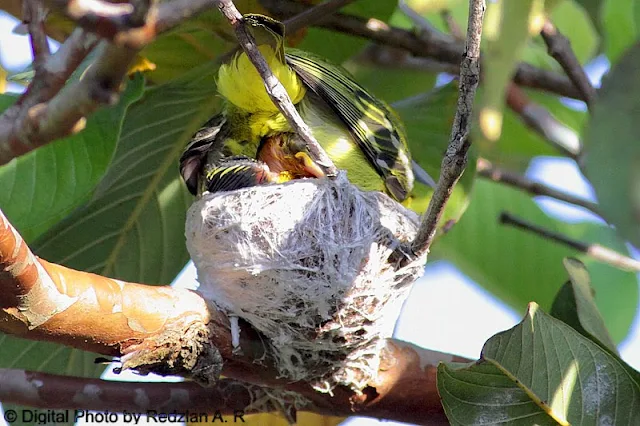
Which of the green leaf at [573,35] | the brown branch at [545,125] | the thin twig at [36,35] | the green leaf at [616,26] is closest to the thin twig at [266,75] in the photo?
the thin twig at [36,35]

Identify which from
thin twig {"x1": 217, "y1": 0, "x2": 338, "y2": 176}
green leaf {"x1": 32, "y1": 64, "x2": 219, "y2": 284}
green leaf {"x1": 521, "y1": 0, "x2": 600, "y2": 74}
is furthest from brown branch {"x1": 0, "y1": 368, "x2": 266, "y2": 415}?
green leaf {"x1": 521, "y1": 0, "x2": 600, "y2": 74}

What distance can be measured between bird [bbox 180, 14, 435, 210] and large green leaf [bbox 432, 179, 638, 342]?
1.93 ft

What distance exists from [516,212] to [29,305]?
2.37 m

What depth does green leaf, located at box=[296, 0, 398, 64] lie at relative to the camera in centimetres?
281

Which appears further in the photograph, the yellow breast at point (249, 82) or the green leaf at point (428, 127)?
the green leaf at point (428, 127)

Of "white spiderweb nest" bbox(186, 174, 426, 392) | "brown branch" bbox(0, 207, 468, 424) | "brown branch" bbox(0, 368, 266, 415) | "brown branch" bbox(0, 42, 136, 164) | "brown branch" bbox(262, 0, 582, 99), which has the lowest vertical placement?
"brown branch" bbox(0, 368, 266, 415)

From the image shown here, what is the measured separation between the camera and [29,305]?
62.6 inches

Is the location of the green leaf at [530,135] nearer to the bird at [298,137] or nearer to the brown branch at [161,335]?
the bird at [298,137]

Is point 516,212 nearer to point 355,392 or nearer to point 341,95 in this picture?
point 341,95

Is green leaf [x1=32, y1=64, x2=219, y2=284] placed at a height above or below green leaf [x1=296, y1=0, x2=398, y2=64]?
below

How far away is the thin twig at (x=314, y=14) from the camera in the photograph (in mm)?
2457

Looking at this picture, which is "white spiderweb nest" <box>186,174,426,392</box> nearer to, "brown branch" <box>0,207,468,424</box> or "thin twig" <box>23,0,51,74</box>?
"brown branch" <box>0,207,468,424</box>

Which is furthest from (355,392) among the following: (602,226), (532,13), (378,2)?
(602,226)

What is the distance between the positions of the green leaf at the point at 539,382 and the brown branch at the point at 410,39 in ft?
3.42
